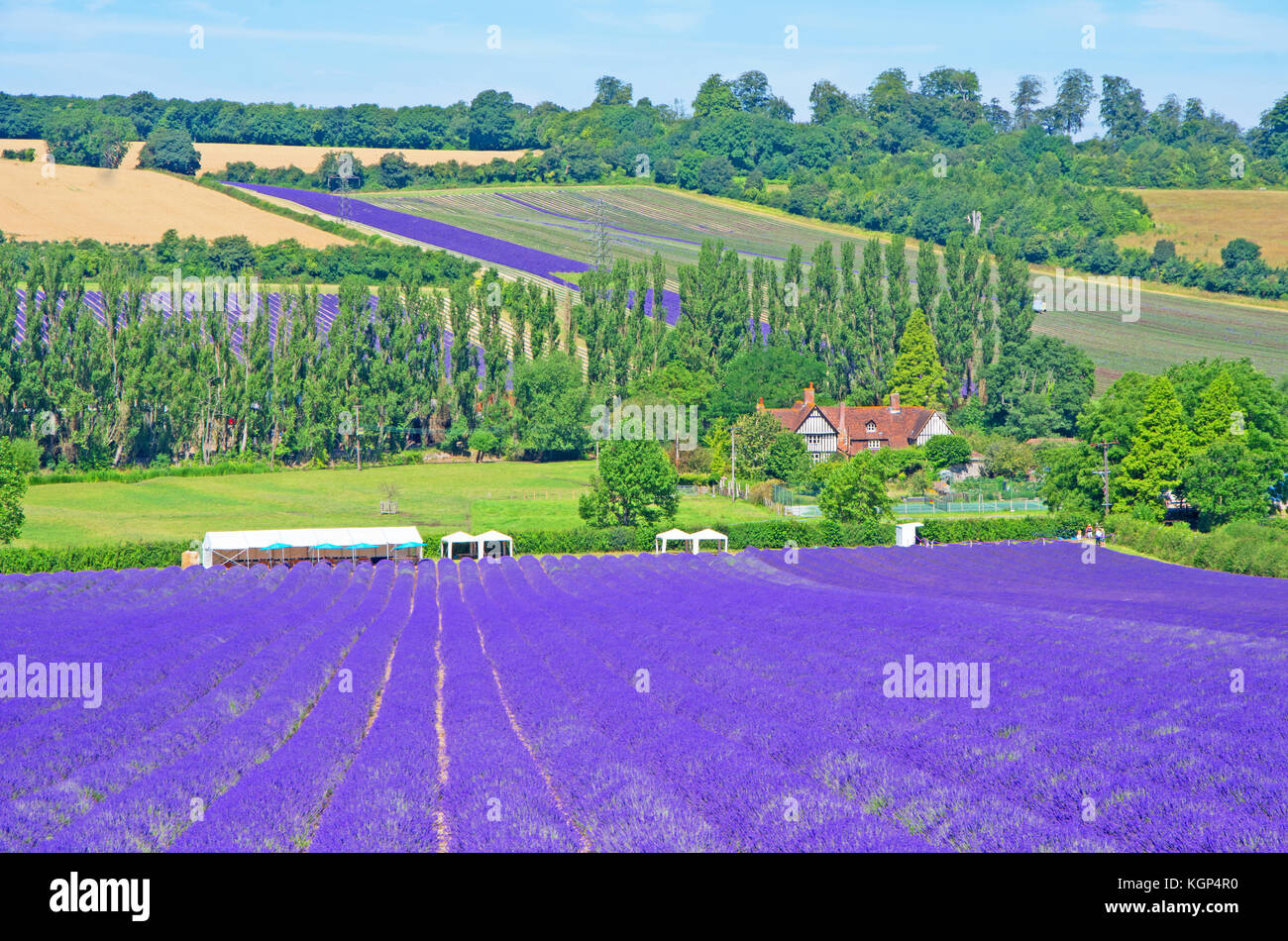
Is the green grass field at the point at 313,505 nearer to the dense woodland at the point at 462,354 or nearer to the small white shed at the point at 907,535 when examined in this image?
the dense woodland at the point at 462,354

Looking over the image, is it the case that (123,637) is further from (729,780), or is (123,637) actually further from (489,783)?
(729,780)

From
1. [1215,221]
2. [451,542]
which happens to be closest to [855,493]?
[451,542]

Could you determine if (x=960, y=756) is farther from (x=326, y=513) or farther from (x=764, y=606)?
(x=326, y=513)

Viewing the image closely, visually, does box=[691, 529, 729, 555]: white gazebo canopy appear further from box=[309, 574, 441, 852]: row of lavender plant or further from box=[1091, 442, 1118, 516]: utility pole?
box=[309, 574, 441, 852]: row of lavender plant

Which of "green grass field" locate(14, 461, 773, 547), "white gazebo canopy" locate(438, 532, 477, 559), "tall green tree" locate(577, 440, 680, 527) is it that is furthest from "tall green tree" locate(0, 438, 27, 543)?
"tall green tree" locate(577, 440, 680, 527)

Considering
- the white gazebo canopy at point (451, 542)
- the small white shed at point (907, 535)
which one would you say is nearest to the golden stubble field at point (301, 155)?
the white gazebo canopy at point (451, 542)

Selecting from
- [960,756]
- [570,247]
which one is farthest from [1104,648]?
[570,247]
